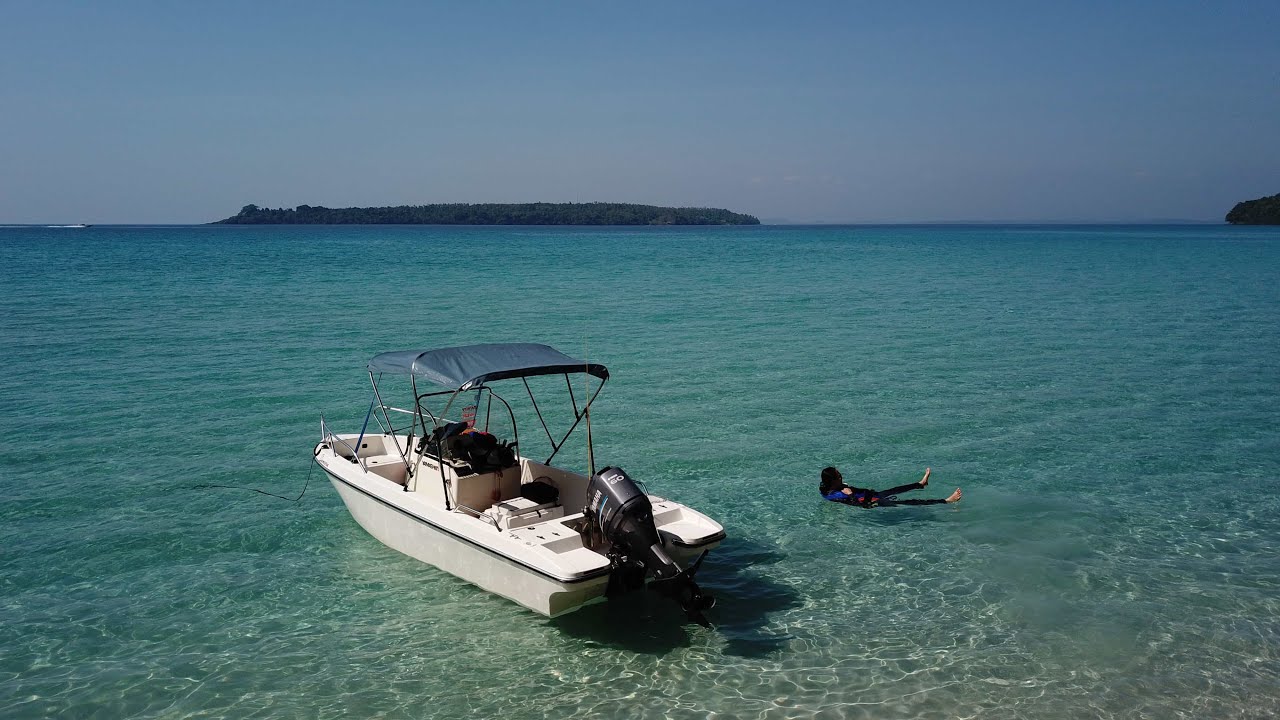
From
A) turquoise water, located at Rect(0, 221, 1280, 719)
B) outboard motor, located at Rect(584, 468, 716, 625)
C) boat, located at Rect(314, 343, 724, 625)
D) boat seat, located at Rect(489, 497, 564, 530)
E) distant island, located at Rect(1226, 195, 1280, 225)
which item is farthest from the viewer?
distant island, located at Rect(1226, 195, 1280, 225)

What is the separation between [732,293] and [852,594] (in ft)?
108

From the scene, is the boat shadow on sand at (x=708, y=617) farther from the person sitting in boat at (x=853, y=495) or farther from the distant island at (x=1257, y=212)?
the distant island at (x=1257, y=212)

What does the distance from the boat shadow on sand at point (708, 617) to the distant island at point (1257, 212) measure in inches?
7898

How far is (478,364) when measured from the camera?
932cm

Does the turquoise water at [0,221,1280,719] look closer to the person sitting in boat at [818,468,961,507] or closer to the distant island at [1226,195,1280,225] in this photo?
the person sitting in boat at [818,468,961,507]

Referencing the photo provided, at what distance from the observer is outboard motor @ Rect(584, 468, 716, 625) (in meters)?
7.61

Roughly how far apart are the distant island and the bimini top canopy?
201m

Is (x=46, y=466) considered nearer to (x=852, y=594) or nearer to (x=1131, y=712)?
(x=852, y=594)

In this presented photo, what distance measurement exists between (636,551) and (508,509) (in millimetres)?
1837

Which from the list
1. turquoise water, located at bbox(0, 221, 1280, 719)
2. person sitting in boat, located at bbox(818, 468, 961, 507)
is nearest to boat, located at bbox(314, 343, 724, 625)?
turquoise water, located at bbox(0, 221, 1280, 719)

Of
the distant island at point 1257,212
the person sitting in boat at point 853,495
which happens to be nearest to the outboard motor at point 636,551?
the person sitting in boat at point 853,495

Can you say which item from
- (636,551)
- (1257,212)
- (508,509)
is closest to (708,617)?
(636,551)

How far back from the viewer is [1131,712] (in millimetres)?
6824

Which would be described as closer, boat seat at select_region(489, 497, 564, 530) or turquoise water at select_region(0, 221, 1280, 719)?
turquoise water at select_region(0, 221, 1280, 719)
